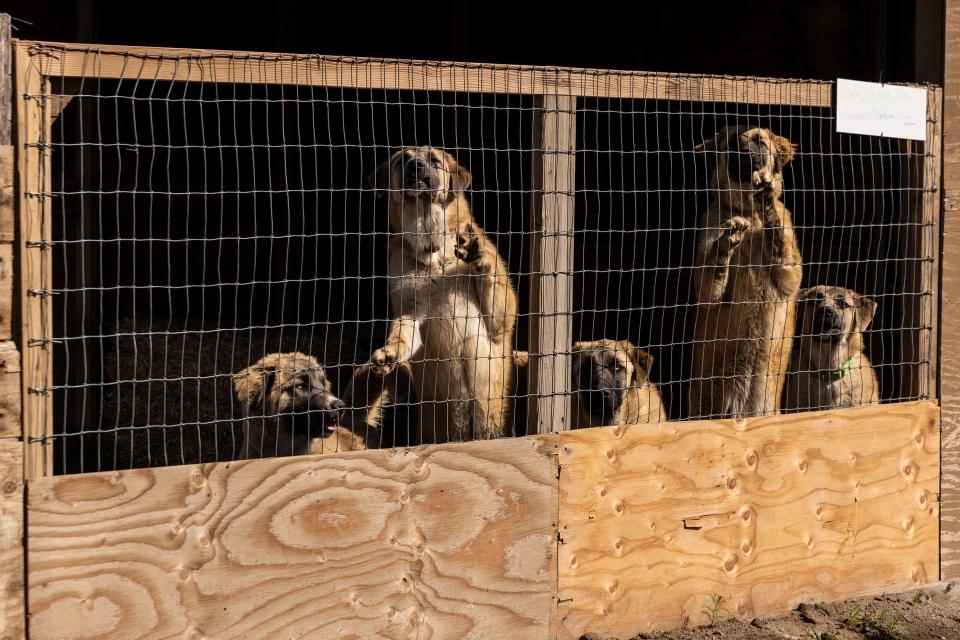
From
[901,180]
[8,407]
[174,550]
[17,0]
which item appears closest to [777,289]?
[901,180]

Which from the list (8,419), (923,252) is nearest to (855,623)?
(923,252)

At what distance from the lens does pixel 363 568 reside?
3973mm

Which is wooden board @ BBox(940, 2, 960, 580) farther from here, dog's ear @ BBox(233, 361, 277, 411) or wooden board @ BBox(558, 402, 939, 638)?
dog's ear @ BBox(233, 361, 277, 411)

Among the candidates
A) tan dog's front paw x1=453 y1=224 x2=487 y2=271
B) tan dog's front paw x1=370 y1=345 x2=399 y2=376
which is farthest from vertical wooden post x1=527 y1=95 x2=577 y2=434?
tan dog's front paw x1=370 y1=345 x2=399 y2=376

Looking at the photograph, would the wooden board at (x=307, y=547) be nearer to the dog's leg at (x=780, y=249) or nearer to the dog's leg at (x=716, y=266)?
the dog's leg at (x=716, y=266)

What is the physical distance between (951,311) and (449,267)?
2.56m

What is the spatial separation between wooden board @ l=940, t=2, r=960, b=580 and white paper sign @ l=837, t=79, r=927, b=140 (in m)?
0.17

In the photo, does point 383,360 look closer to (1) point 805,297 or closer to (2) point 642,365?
(2) point 642,365

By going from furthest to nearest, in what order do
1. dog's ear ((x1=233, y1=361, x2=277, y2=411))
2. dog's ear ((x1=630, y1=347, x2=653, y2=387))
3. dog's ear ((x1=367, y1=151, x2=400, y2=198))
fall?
dog's ear ((x1=630, y1=347, x2=653, y2=387)) < dog's ear ((x1=367, y1=151, x2=400, y2=198)) < dog's ear ((x1=233, y1=361, x2=277, y2=411))

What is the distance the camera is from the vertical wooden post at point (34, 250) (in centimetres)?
347

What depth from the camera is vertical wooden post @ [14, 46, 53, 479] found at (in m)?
3.47

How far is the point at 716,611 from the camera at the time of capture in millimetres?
4637

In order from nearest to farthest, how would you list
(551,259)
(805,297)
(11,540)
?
1. (11,540)
2. (551,259)
3. (805,297)

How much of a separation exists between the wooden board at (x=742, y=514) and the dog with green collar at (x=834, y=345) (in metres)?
1.05
